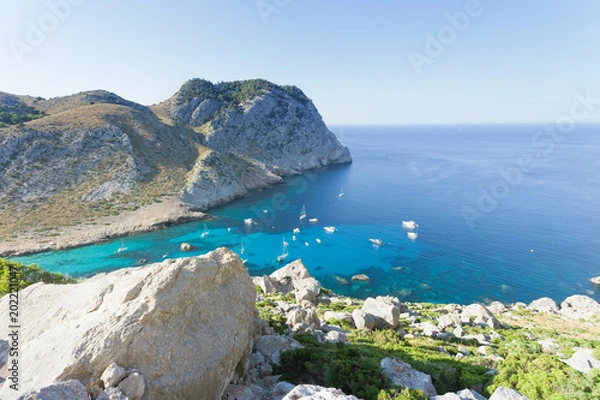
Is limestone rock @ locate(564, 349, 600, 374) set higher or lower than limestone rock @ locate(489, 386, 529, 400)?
lower

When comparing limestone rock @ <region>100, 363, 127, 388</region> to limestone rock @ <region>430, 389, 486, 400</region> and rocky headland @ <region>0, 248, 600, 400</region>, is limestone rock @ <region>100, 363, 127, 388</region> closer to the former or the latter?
rocky headland @ <region>0, 248, 600, 400</region>

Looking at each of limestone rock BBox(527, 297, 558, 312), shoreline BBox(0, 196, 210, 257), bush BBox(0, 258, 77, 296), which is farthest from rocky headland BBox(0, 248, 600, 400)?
shoreline BBox(0, 196, 210, 257)

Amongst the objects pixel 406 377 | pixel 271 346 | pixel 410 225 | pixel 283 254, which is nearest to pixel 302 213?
pixel 283 254

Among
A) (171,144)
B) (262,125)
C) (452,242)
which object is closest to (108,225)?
(171,144)

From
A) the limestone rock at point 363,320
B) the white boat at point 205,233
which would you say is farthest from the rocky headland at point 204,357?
the white boat at point 205,233

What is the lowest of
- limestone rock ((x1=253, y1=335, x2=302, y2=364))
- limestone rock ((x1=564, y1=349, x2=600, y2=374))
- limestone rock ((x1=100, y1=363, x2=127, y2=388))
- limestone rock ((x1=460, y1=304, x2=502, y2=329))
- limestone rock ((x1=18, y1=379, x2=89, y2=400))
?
limestone rock ((x1=460, y1=304, x2=502, y2=329))

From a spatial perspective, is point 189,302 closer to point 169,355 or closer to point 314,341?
point 169,355
